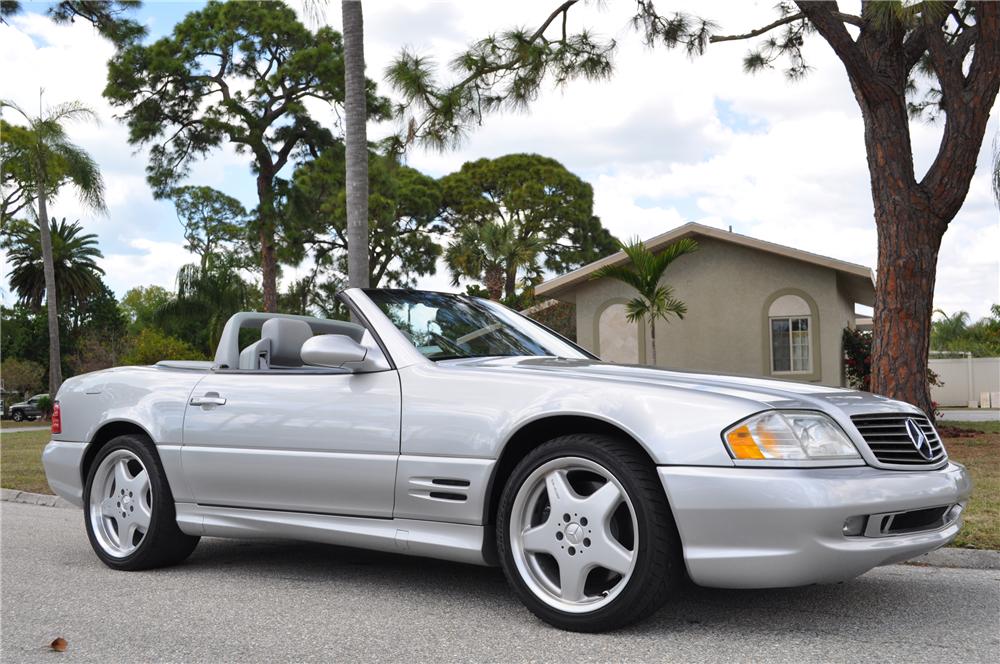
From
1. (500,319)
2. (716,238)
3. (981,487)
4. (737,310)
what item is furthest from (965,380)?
(500,319)

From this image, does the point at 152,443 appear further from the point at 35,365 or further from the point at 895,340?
the point at 35,365

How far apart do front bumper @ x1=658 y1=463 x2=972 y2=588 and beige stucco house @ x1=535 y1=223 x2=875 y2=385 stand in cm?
1690

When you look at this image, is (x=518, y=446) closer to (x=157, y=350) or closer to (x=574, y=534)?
(x=574, y=534)

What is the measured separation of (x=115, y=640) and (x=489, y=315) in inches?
98.6

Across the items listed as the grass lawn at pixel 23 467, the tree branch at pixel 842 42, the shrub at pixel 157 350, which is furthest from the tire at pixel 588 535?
the shrub at pixel 157 350

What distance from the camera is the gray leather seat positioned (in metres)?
5.63

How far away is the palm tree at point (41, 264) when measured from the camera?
50.3 meters

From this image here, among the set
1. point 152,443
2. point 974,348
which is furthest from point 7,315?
point 152,443

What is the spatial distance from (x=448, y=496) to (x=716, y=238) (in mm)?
17651

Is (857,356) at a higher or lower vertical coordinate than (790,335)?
lower

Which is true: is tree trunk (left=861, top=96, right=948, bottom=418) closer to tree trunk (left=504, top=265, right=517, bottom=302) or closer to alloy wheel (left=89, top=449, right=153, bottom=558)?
alloy wheel (left=89, top=449, right=153, bottom=558)

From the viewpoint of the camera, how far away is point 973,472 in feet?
32.0

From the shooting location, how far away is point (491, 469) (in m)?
4.27

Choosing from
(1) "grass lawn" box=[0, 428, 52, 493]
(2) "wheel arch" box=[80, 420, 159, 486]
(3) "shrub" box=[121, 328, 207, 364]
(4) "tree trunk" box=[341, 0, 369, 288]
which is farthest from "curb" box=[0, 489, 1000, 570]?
(3) "shrub" box=[121, 328, 207, 364]
